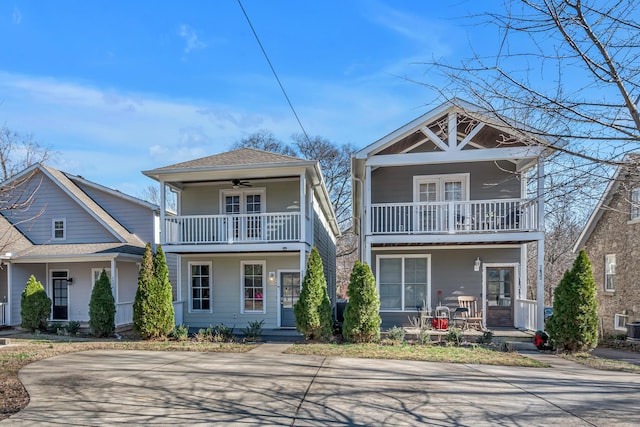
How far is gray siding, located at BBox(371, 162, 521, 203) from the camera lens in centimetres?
1181

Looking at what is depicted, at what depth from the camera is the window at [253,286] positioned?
12992 mm

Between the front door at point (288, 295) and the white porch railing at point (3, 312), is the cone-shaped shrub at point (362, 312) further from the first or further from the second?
the white porch railing at point (3, 312)

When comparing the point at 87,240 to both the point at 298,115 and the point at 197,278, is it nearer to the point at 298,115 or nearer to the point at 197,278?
the point at 197,278

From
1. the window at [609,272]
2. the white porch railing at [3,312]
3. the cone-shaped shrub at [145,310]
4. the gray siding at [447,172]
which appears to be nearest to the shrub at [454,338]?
the gray siding at [447,172]

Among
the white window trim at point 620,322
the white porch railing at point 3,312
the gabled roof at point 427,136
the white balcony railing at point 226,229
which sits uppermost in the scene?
the gabled roof at point 427,136

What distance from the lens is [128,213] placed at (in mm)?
15430

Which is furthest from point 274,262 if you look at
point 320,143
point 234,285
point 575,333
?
point 320,143

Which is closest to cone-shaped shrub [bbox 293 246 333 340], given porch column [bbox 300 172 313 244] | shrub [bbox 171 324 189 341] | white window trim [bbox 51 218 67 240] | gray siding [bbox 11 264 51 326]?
porch column [bbox 300 172 313 244]

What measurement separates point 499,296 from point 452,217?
3320 mm

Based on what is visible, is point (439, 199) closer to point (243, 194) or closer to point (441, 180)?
point (441, 180)

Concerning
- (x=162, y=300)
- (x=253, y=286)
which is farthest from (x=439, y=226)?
(x=162, y=300)

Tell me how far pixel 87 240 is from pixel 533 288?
24.6 meters

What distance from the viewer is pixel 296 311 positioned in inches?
394

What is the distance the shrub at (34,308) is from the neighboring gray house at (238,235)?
4.21m
